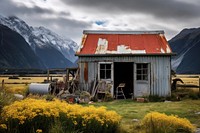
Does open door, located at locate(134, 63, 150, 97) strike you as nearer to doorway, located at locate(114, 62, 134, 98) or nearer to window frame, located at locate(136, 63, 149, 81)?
window frame, located at locate(136, 63, 149, 81)

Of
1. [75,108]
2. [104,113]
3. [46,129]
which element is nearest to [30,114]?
[46,129]

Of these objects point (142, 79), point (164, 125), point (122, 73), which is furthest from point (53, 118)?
point (122, 73)

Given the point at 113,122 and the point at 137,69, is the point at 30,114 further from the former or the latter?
the point at 137,69

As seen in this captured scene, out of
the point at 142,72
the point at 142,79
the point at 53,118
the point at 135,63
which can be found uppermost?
the point at 135,63

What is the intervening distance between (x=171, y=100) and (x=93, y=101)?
502 cm

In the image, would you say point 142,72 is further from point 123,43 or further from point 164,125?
point 164,125

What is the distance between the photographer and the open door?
21922 mm

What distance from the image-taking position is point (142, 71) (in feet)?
73.3

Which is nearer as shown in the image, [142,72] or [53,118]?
[53,118]

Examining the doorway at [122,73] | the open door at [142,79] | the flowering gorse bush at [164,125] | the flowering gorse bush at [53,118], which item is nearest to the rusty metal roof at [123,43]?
the open door at [142,79]

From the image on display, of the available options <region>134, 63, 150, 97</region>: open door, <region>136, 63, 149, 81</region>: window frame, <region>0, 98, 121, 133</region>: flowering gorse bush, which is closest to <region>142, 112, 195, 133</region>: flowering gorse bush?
<region>0, 98, 121, 133</region>: flowering gorse bush

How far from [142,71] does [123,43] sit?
8.25 ft

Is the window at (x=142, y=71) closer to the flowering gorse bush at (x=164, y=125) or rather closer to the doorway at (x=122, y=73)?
the doorway at (x=122, y=73)

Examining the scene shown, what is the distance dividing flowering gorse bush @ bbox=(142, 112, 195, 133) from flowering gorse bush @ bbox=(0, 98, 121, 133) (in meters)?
0.93
